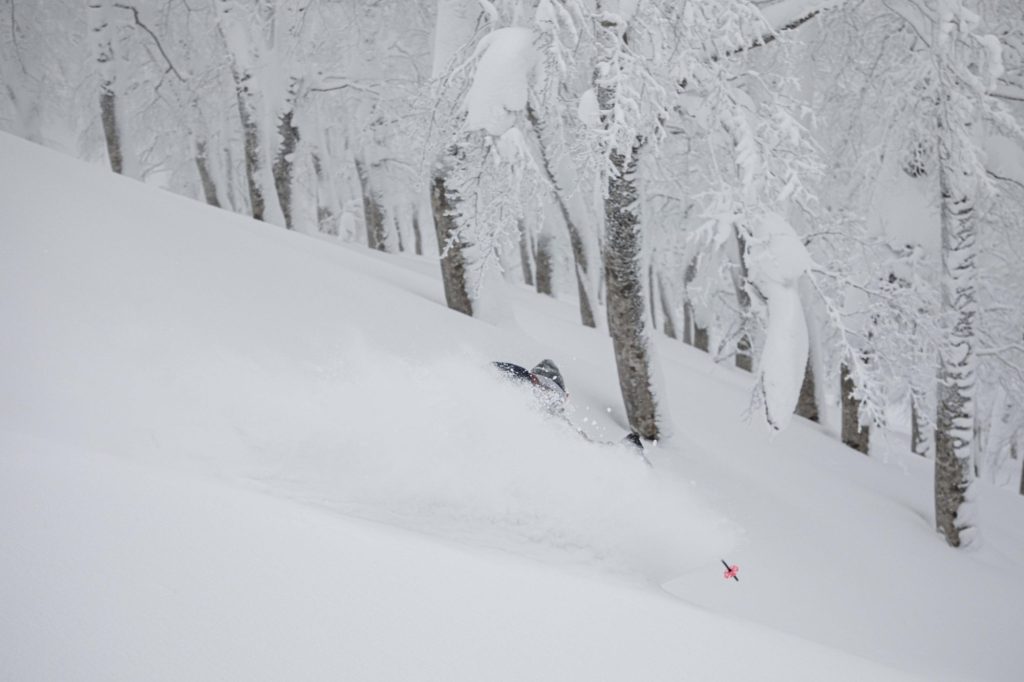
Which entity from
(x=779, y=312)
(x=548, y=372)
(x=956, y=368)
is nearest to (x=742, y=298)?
(x=956, y=368)

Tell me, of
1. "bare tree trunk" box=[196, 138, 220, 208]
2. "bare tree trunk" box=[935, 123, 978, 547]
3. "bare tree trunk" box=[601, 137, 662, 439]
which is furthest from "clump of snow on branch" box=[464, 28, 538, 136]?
"bare tree trunk" box=[196, 138, 220, 208]

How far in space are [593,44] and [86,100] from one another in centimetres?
1667

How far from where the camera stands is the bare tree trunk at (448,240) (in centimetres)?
697

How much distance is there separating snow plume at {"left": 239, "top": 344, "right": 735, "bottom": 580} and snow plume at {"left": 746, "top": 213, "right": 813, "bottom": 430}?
3.87 feet

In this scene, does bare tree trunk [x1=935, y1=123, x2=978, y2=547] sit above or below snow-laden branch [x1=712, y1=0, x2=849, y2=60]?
below

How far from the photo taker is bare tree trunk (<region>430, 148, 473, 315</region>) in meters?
6.97

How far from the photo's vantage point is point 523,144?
5.29 metres

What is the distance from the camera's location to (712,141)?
6.03 meters

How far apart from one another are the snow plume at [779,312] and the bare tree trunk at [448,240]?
10.9ft

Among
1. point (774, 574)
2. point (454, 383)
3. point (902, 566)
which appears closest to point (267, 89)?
point (454, 383)

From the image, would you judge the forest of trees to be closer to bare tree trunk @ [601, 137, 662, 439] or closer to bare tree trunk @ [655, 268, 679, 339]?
bare tree trunk @ [601, 137, 662, 439]

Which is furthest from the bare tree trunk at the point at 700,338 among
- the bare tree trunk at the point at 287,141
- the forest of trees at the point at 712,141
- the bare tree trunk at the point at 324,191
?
the bare tree trunk at the point at 287,141

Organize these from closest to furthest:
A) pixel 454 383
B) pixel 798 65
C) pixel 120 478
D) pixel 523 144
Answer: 1. pixel 120 478
2. pixel 454 383
3. pixel 523 144
4. pixel 798 65

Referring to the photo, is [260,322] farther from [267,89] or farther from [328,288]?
[267,89]
